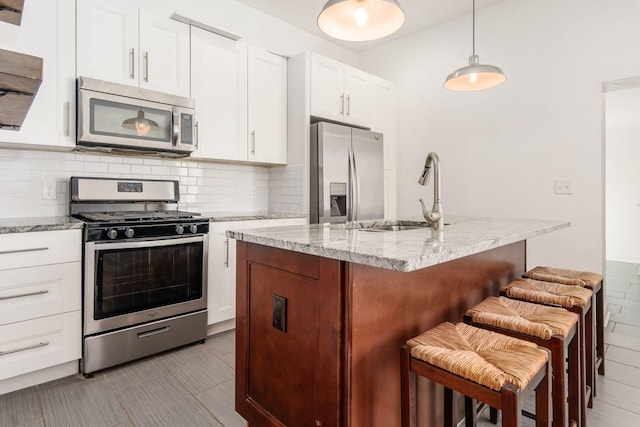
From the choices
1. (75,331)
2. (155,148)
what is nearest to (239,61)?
(155,148)

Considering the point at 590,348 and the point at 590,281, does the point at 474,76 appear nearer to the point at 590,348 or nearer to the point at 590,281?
the point at 590,281

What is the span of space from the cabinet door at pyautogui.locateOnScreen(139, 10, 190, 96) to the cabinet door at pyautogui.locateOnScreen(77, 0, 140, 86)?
0.06 meters

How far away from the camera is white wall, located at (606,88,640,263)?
19.6 feet

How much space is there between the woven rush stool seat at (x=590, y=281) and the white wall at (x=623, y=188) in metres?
5.09

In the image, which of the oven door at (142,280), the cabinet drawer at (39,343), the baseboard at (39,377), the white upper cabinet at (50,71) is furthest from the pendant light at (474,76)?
the baseboard at (39,377)

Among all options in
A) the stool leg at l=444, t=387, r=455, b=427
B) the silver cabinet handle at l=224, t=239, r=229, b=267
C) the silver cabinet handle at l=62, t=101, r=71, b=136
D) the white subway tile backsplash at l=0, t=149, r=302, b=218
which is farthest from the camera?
the silver cabinet handle at l=224, t=239, r=229, b=267

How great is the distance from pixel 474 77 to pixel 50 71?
2766 millimetres

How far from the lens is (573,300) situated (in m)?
1.63

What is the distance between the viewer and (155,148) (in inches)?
103

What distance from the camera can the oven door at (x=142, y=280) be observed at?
2154mm

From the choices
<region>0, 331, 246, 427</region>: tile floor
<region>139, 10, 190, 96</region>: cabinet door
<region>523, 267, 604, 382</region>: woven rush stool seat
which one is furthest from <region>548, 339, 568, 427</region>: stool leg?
<region>139, 10, 190, 96</region>: cabinet door

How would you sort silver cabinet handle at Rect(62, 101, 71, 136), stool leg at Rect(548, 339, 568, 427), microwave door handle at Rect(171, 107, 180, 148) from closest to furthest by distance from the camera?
stool leg at Rect(548, 339, 568, 427) < silver cabinet handle at Rect(62, 101, 71, 136) < microwave door handle at Rect(171, 107, 180, 148)

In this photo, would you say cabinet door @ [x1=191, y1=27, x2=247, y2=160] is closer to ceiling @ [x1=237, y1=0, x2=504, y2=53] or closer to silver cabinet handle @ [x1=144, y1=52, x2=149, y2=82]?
silver cabinet handle @ [x1=144, y1=52, x2=149, y2=82]

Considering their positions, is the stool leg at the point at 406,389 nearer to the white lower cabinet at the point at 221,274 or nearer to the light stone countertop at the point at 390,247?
the light stone countertop at the point at 390,247
